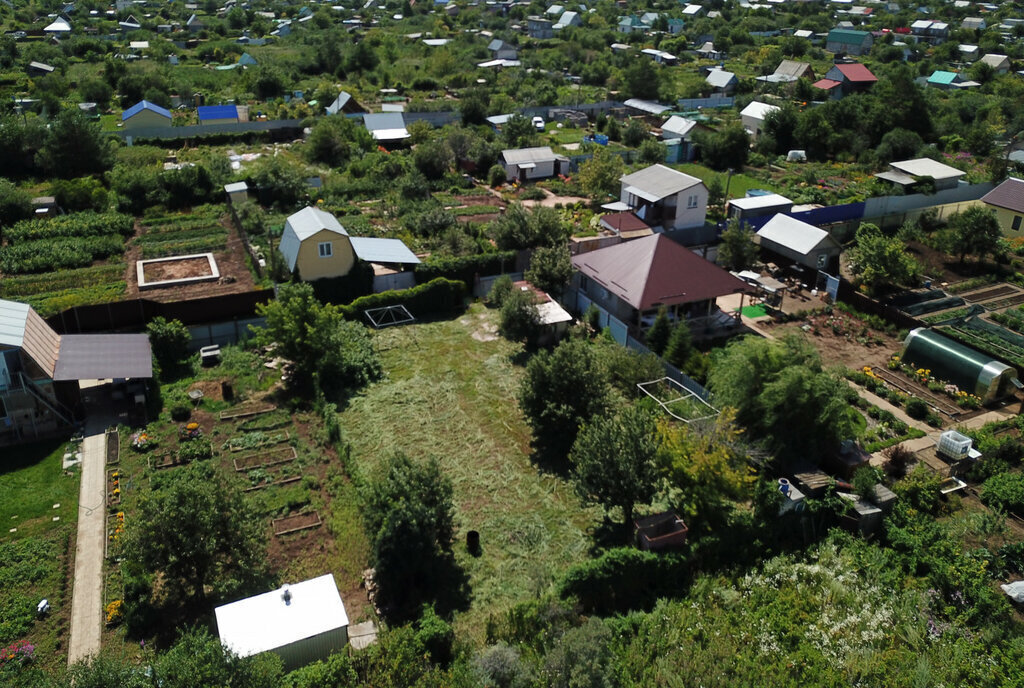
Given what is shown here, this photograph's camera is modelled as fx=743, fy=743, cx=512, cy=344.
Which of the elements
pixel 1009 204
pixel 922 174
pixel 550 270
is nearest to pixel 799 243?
pixel 550 270

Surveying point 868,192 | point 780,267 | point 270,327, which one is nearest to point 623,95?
point 868,192

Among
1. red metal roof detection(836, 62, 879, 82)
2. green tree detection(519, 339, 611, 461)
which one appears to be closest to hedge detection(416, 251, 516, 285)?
green tree detection(519, 339, 611, 461)

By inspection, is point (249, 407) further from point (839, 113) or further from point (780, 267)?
point (839, 113)

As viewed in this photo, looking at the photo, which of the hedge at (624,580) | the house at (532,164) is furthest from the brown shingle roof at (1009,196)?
the hedge at (624,580)

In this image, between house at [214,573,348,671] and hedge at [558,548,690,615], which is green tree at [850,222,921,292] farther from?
house at [214,573,348,671]

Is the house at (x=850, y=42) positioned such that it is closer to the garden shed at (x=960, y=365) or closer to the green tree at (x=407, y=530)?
the garden shed at (x=960, y=365)

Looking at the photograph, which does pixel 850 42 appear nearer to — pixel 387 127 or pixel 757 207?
pixel 387 127
